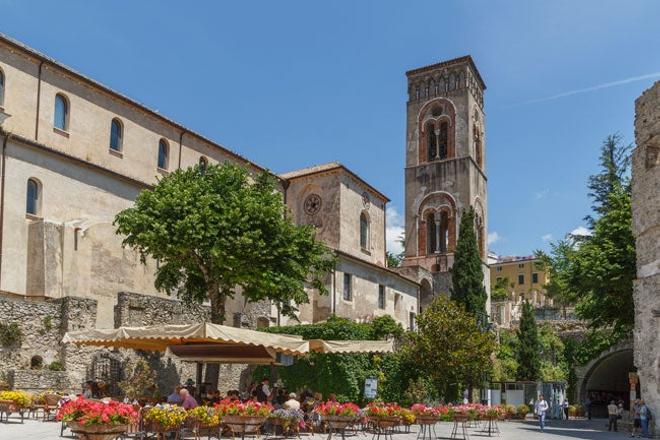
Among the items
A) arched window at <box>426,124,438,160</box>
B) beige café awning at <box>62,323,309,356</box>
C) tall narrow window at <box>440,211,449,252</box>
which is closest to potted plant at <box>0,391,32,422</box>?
beige café awning at <box>62,323,309,356</box>

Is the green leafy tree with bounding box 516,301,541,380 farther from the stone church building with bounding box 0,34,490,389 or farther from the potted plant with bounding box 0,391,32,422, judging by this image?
the potted plant with bounding box 0,391,32,422

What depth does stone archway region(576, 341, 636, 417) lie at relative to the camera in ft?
144

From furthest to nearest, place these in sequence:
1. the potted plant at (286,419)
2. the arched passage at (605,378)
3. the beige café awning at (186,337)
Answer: the arched passage at (605,378) → the beige café awning at (186,337) → the potted plant at (286,419)

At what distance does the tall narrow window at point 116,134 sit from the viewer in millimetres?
35656

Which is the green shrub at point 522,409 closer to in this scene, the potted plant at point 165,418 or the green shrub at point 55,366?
the green shrub at point 55,366

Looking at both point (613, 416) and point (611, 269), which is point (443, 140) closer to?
point (611, 269)

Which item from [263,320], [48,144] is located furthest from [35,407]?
[263,320]

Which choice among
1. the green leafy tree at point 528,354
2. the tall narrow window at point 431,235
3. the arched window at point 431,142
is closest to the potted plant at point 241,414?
the green leafy tree at point 528,354

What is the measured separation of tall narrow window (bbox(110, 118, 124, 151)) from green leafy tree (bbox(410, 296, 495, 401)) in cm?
1684

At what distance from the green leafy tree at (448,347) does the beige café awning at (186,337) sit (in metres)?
13.0

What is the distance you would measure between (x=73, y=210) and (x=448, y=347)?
17334mm

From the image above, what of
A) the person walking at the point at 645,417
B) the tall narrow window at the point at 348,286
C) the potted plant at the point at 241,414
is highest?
the tall narrow window at the point at 348,286

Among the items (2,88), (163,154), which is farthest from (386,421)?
(163,154)

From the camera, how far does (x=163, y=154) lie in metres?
38.2
